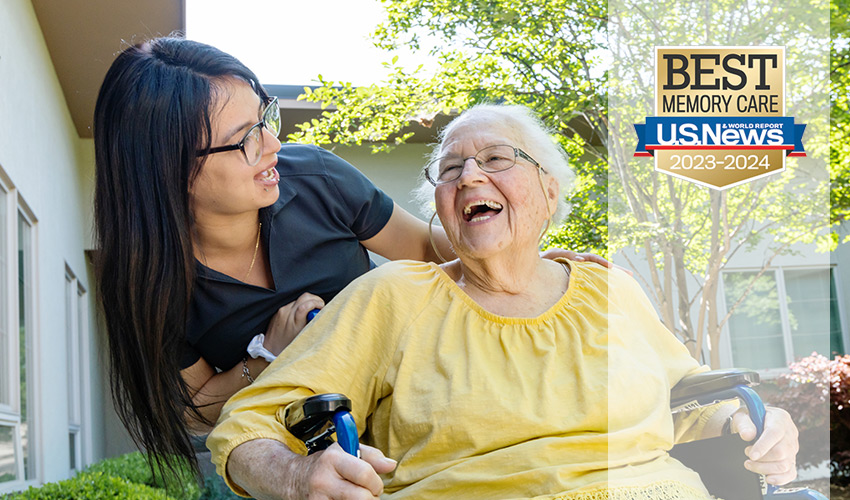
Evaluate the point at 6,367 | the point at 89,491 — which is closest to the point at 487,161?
the point at 89,491

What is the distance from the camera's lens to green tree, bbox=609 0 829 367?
284 cm

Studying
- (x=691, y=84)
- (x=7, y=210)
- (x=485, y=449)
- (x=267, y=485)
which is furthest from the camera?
(x=7, y=210)

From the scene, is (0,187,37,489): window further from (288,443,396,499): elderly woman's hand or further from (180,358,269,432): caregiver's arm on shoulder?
(288,443,396,499): elderly woman's hand

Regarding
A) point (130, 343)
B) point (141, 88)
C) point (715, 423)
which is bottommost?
point (715, 423)

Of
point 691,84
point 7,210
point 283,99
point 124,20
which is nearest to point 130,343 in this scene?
point 691,84

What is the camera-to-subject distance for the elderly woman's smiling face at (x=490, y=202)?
6.57ft

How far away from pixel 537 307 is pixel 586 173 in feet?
18.8

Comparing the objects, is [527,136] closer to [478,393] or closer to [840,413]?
[478,393]

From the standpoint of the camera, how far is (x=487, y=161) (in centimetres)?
205

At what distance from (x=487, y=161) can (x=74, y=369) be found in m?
6.62

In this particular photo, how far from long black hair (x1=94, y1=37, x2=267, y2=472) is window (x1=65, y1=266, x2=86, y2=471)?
5.58 meters

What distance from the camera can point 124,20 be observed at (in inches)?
245

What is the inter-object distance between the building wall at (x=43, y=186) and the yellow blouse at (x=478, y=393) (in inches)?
111

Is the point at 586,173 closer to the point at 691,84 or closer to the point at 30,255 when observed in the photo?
the point at 30,255
